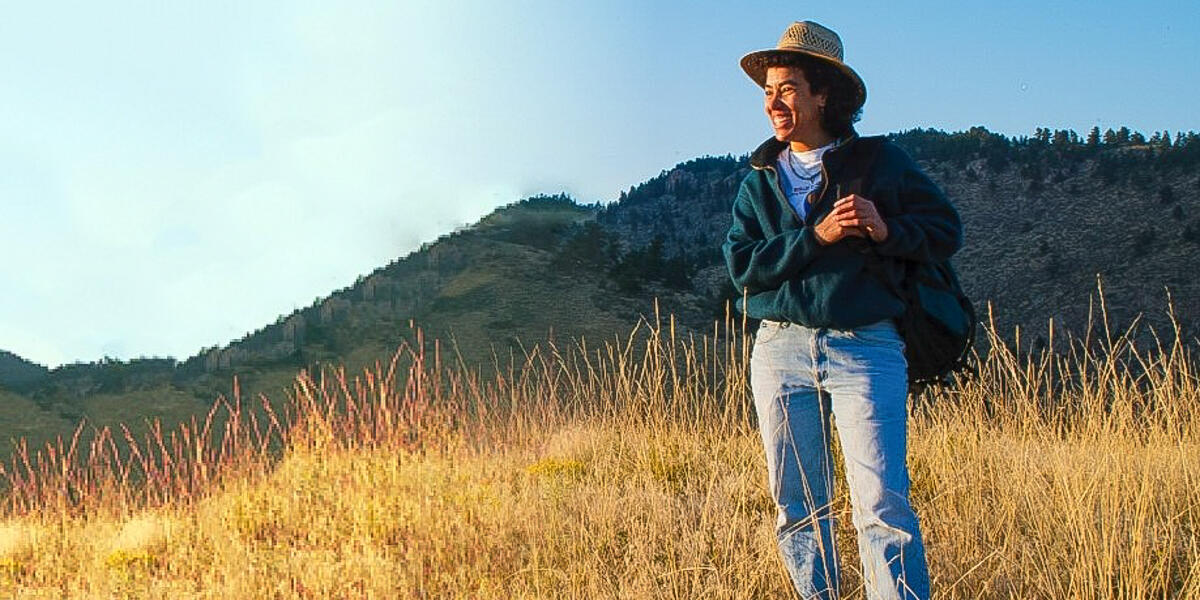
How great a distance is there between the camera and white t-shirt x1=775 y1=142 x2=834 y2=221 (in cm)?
258

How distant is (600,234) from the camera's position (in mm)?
35625

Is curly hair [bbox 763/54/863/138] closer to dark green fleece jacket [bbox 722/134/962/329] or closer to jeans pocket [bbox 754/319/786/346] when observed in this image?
dark green fleece jacket [bbox 722/134/962/329]

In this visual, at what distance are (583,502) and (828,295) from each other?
2521 mm

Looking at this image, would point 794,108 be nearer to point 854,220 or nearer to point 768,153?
point 768,153

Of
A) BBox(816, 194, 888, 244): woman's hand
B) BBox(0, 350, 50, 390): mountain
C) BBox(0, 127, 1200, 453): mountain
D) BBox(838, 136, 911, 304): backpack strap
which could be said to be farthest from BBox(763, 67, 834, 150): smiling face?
BBox(0, 350, 50, 390): mountain

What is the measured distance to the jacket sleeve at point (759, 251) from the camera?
243 centimetres

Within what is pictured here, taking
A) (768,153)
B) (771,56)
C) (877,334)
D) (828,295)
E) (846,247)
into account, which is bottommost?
(877,334)

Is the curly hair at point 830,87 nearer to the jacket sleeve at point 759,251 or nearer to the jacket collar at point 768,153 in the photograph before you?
the jacket collar at point 768,153

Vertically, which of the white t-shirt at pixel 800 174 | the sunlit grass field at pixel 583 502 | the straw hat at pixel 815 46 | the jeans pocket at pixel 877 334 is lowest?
the sunlit grass field at pixel 583 502

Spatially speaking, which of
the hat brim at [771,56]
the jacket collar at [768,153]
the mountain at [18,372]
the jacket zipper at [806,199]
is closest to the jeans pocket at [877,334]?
the jacket zipper at [806,199]

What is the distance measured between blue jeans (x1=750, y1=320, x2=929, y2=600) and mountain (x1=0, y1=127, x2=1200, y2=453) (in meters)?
13.5

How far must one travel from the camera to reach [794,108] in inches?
101

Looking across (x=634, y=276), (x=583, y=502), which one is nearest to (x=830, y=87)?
(x=583, y=502)

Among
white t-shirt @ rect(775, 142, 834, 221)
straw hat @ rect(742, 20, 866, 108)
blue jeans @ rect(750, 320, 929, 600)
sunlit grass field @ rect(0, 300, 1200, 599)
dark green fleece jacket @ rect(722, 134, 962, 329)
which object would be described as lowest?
sunlit grass field @ rect(0, 300, 1200, 599)
